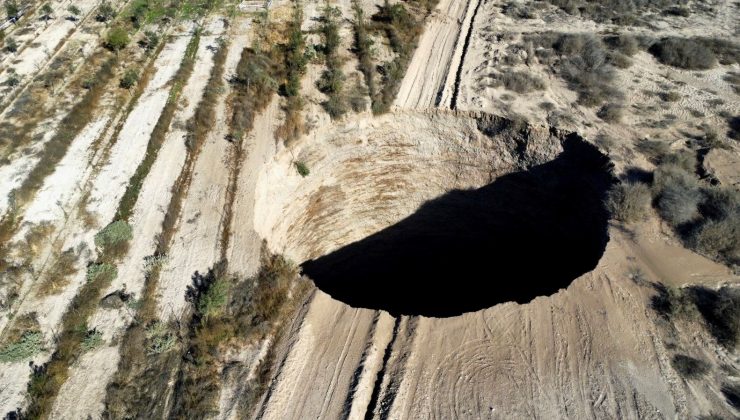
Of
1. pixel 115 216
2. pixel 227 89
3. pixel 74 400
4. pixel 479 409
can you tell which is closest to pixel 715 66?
pixel 479 409

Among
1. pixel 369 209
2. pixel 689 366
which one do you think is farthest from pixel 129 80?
pixel 689 366

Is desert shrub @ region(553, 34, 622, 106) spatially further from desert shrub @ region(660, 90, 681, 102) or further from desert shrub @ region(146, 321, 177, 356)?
desert shrub @ region(146, 321, 177, 356)

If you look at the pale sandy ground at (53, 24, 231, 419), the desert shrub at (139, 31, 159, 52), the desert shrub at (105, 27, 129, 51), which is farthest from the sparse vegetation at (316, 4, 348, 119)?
the desert shrub at (105, 27, 129, 51)

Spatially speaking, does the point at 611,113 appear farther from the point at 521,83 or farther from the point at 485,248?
the point at 485,248

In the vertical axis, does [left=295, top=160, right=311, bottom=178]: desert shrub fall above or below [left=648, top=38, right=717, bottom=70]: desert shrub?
below

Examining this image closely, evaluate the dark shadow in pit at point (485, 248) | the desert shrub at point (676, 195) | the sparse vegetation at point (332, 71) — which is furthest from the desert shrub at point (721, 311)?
the sparse vegetation at point (332, 71)

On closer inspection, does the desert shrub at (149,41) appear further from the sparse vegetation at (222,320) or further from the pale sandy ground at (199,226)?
the sparse vegetation at (222,320)

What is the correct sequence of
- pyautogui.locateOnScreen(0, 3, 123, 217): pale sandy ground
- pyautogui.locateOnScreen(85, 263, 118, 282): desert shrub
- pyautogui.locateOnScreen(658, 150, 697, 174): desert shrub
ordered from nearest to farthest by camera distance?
pyautogui.locateOnScreen(85, 263, 118, 282): desert shrub
pyautogui.locateOnScreen(658, 150, 697, 174): desert shrub
pyautogui.locateOnScreen(0, 3, 123, 217): pale sandy ground
